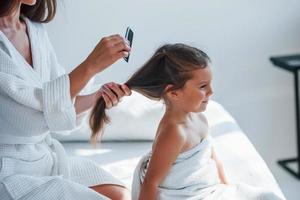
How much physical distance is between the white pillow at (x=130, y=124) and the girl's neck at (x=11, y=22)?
0.61 meters

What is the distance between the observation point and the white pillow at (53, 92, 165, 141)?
2.12 m

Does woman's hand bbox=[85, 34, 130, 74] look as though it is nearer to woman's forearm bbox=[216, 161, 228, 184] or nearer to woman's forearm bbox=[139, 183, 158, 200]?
woman's forearm bbox=[139, 183, 158, 200]

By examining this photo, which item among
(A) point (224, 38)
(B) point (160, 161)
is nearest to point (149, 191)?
(B) point (160, 161)

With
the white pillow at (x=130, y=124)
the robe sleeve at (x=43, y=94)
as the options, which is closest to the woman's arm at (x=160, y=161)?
the robe sleeve at (x=43, y=94)

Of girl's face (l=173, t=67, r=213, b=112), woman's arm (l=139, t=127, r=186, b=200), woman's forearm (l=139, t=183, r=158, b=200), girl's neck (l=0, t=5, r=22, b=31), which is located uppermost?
girl's neck (l=0, t=5, r=22, b=31)

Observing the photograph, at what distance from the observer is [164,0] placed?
2.46 m

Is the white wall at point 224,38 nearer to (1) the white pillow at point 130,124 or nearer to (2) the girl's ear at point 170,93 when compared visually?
(1) the white pillow at point 130,124

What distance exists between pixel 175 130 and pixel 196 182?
16 centimetres

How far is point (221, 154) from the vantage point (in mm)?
1896

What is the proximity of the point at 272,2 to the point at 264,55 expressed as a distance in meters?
0.23

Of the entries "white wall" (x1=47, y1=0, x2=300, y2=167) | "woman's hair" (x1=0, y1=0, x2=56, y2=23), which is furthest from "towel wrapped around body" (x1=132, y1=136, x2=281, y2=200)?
"white wall" (x1=47, y1=0, x2=300, y2=167)

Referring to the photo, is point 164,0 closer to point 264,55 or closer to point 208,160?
point 264,55

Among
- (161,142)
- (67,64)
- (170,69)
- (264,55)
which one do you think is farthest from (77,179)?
(264,55)

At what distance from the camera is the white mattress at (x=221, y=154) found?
68.5 inches
